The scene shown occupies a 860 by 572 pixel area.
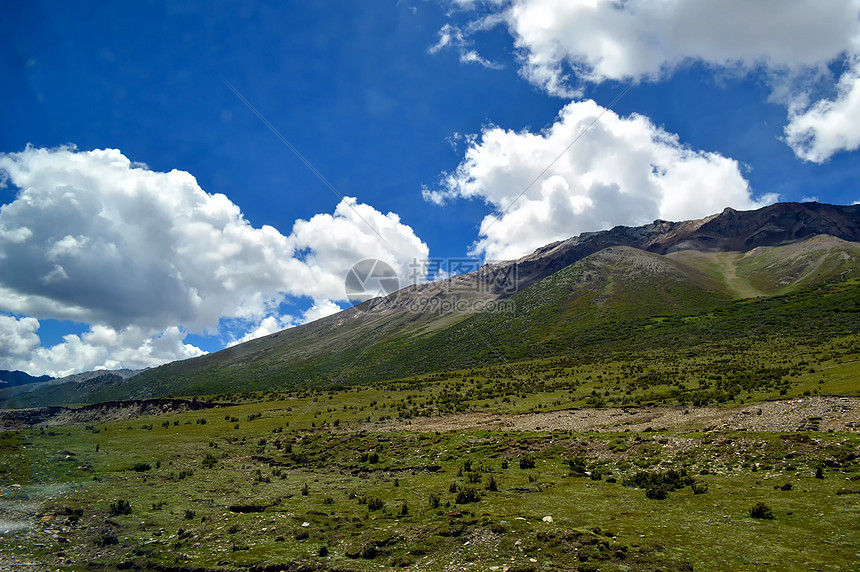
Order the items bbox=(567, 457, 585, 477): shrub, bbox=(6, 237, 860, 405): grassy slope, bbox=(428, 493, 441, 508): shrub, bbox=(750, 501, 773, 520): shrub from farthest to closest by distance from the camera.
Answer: bbox=(6, 237, 860, 405): grassy slope → bbox=(567, 457, 585, 477): shrub → bbox=(428, 493, 441, 508): shrub → bbox=(750, 501, 773, 520): shrub

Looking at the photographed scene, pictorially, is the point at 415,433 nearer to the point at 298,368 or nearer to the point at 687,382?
the point at 687,382

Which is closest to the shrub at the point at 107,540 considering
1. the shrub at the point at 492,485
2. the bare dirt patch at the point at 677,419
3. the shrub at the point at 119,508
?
the shrub at the point at 119,508

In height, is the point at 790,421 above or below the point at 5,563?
below

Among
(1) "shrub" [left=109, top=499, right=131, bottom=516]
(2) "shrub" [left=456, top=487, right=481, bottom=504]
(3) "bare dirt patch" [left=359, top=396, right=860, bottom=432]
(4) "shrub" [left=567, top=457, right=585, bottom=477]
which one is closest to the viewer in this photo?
(2) "shrub" [left=456, top=487, right=481, bottom=504]

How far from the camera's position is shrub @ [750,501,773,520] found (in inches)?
478

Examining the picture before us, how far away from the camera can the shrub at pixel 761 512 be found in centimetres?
1215

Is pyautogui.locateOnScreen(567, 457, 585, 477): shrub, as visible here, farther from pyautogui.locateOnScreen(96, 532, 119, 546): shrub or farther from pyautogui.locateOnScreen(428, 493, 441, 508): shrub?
pyautogui.locateOnScreen(96, 532, 119, 546): shrub

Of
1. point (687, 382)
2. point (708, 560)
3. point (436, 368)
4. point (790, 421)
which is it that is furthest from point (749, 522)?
point (436, 368)

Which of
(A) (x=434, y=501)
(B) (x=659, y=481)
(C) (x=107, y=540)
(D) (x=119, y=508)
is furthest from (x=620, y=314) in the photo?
(C) (x=107, y=540)

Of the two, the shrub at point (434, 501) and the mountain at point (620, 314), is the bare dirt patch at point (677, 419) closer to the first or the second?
the shrub at point (434, 501)

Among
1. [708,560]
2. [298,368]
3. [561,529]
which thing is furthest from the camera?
[298,368]

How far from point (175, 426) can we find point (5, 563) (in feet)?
118

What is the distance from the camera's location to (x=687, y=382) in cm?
4231

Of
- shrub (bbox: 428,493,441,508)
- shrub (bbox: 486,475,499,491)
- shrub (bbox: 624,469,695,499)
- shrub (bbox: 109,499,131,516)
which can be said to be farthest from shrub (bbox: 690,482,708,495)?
shrub (bbox: 109,499,131,516)
